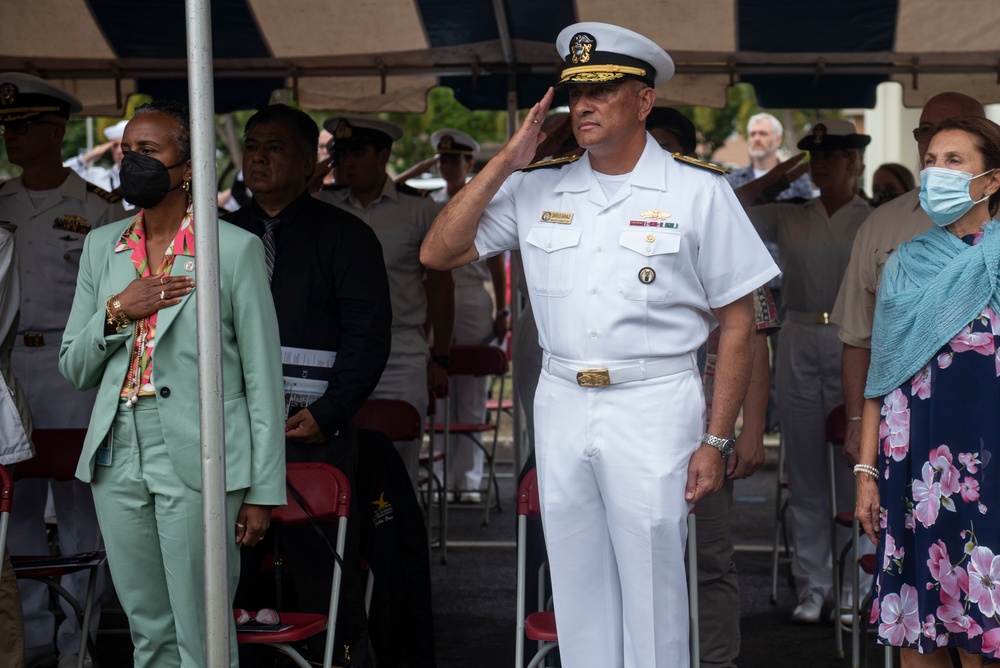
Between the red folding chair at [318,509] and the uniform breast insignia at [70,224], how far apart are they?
6.07ft

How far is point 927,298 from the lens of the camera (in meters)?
3.56

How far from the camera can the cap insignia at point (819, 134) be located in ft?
19.9

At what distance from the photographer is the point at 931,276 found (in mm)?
3598

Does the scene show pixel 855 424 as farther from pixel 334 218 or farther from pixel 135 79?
pixel 135 79

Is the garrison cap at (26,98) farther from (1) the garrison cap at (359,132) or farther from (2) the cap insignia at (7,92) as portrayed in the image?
(1) the garrison cap at (359,132)

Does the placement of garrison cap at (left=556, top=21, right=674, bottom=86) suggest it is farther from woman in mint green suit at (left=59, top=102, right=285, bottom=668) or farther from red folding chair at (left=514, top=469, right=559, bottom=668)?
red folding chair at (left=514, top=469, right=559, bottom=668)

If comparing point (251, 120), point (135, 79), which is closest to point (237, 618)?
point (251, 120)

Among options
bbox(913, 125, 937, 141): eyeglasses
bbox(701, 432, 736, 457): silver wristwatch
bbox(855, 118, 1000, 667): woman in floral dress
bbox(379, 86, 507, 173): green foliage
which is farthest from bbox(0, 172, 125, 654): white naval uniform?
bbox(379, 86, 507, 173): green foliage

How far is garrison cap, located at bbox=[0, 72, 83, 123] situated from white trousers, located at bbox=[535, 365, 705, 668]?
275 centimetres

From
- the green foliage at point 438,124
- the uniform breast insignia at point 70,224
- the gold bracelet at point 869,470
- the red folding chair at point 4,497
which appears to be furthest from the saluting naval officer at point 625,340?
the green foliage at point 438,124

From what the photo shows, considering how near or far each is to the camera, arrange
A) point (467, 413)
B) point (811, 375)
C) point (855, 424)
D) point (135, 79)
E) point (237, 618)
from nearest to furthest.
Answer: point (237, 618), point (855, 424), point (811, 375), point (135, 79), point (467, 413)

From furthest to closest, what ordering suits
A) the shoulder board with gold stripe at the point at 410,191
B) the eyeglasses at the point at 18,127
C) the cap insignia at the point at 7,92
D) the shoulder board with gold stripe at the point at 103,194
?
1. the shoulder board with gold stripe at the point at 410,191
2. the shoulder board with gold stripe at the point at 103,194
3. the eyeglasses at the point at 18,127
4. the cap insignia at the point at 7,92

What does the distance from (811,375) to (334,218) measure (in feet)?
8.44

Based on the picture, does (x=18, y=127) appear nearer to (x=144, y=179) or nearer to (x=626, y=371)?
(x=144, y=179)
